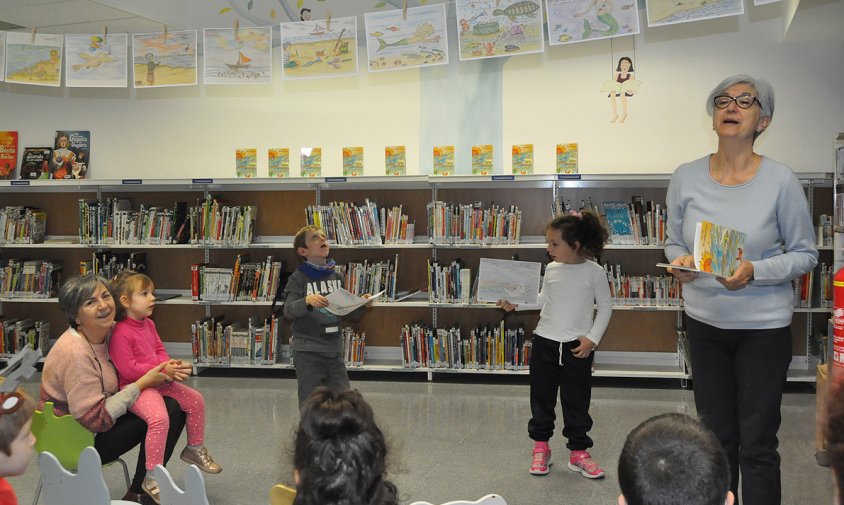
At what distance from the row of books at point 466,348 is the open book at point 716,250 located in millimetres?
3504

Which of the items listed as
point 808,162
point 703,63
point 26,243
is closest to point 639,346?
point 808,162

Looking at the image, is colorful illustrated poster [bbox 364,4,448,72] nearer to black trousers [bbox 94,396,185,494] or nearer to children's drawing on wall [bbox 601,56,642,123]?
children's drawing on wall [bbox 601,56,642,123]

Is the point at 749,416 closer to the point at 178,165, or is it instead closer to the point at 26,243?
the point at 178,165

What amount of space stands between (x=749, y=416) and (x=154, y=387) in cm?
234

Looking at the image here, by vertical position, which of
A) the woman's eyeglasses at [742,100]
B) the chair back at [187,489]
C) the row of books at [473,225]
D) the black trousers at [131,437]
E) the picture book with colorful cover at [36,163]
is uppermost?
the picture book with colorful cover at [36,163]

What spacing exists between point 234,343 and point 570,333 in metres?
3.37

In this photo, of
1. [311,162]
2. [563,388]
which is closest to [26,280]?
[311,162]

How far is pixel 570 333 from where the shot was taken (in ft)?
11.3

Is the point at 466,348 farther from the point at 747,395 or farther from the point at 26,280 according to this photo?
the point at 26,280

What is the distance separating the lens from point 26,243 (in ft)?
20.2

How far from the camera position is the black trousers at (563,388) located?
3447 millimetres

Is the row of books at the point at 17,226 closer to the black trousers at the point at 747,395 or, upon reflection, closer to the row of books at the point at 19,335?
the row of books at the point at 19,335


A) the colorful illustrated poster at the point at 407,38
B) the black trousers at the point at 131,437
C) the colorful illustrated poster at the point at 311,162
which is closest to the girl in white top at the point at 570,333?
the colorful illustrated poster at the point at 407,38

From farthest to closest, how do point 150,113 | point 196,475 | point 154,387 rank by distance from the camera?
point 150,113 → point 154,387 → point 196,475
